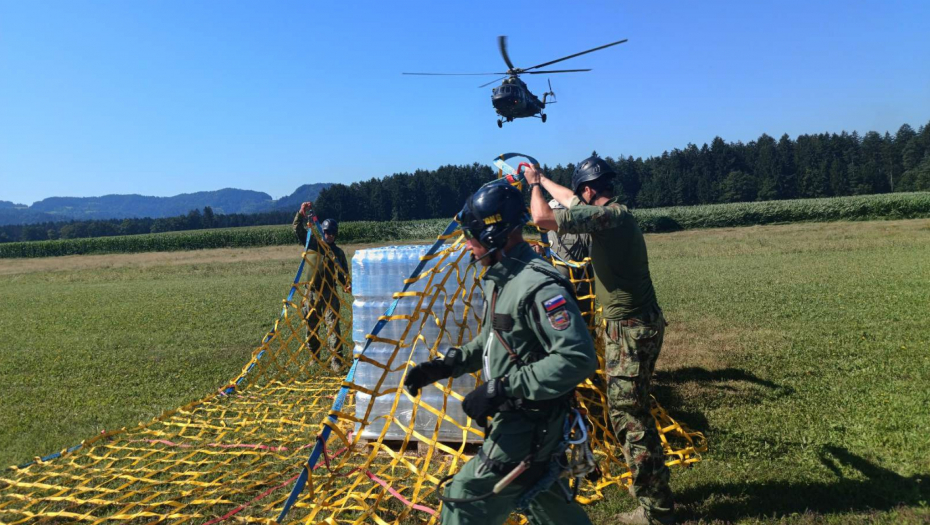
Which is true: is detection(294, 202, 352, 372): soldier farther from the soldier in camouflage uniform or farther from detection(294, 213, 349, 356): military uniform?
the soldier in camouflage uniform

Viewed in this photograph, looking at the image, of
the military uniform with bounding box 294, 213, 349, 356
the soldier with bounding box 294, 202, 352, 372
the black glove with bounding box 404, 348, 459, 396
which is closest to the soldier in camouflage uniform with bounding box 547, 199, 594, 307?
the black glove with bounding box 404, 348, 459, 396

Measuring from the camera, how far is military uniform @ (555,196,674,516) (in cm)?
409

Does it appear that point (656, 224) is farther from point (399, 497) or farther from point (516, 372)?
point (516, 372)

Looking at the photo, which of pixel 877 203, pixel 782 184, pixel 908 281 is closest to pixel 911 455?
pixel 908 281

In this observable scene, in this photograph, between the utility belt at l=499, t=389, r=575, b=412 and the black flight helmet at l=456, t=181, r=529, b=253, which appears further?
the black flight helmet at l=456, t=181, r=529, b=253

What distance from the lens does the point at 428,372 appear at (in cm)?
311

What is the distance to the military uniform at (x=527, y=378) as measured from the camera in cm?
256

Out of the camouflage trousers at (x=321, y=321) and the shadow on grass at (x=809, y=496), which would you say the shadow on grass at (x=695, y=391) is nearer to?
the shadow on grass at (x=809, y=496)

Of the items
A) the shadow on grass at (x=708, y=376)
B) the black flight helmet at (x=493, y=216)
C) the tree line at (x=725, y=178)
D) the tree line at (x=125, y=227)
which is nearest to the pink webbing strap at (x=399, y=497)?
the black flight helmet at (x=493, y=216)

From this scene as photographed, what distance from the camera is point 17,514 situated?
4805 millimetres

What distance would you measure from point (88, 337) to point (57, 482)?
28.2 ft

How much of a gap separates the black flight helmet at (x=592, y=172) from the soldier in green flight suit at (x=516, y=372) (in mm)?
1359

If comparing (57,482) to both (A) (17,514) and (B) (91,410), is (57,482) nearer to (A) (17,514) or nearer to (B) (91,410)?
(A) (17,514)

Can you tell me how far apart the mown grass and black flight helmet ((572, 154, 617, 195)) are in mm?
46724
